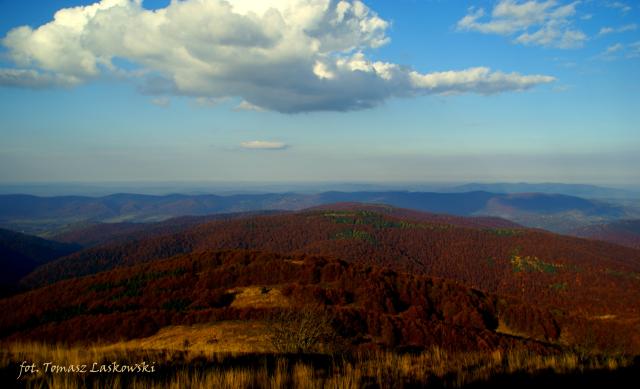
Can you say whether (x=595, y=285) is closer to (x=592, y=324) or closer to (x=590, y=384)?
(x=592, y=324)

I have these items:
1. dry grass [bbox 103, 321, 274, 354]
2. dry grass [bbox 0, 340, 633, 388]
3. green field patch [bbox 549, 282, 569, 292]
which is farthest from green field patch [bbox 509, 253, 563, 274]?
dry grass [bbox 0, 340, 633, 388]

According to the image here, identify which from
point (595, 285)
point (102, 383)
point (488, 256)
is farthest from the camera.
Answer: point (488, 256)

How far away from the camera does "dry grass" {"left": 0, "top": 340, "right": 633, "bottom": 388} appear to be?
281 inches

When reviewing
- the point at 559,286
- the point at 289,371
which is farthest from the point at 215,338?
the point at 559,286

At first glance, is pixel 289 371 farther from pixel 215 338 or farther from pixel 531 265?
pixel 531 265

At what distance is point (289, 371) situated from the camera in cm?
891

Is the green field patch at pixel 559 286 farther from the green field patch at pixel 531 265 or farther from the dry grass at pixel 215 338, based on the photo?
the dry grass at pixel 215 338

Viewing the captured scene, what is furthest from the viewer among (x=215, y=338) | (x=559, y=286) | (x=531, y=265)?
(x=531, y=265)

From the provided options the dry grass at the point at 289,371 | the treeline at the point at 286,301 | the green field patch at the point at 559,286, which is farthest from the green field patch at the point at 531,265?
the dry grass at the point at 289,371

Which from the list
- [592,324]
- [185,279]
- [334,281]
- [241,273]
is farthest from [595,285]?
[185,279]

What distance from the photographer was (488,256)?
197500mm

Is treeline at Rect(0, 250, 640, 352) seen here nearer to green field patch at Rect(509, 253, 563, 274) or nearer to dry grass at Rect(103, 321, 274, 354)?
dry grass at Rect(103, 321, 274, 354)

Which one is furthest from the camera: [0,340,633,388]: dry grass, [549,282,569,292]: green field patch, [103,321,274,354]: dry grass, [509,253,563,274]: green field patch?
[509,253,563,274]: green field patch

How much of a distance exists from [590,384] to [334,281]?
7176 cm
